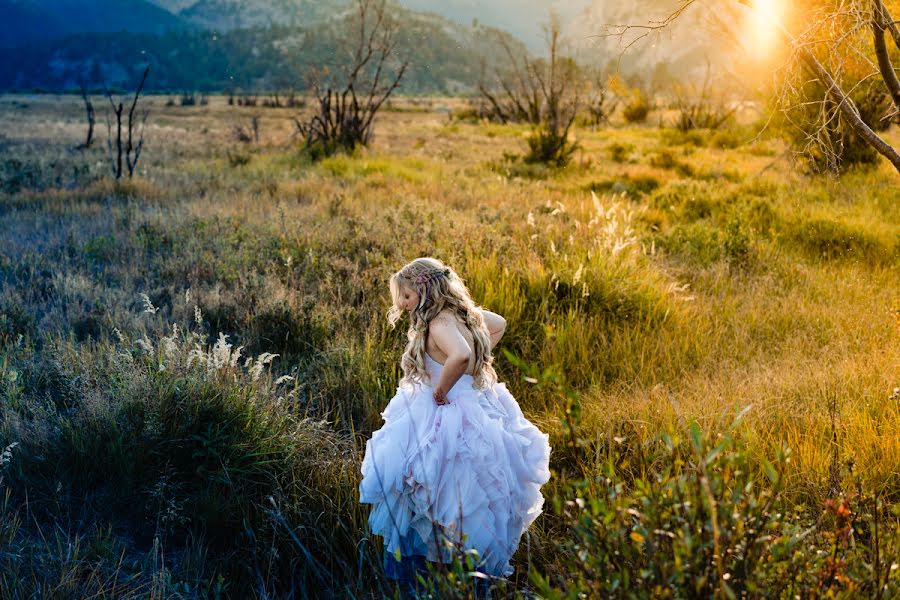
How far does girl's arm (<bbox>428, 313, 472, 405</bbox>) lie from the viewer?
8.15 feet

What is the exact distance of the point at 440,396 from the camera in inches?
99.1

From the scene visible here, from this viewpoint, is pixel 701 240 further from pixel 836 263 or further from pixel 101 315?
pixel 101 315

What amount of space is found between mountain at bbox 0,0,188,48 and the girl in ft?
532

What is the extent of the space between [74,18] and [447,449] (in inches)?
A: 8535

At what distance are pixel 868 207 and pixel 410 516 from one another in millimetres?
8010

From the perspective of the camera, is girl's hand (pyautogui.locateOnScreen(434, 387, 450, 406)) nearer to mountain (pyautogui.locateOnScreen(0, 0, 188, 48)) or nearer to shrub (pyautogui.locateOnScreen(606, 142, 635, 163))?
shrub (pyautogui.locateOnScreen(606, 142, 635, 163))

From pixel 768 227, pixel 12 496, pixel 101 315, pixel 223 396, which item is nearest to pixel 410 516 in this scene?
pixel 223 396

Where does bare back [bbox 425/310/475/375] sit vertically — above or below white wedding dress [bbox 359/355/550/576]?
above

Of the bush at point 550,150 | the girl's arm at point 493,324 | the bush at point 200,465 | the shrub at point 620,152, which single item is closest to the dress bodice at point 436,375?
the girl's arm at point 493,324

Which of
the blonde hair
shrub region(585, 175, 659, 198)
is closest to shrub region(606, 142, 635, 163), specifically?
shrub region(585, 175, 659, 198)

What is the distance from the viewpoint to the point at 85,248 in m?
6.58

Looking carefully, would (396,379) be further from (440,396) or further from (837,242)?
(837,242)

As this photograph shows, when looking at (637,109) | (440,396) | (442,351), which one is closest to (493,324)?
(442,351)

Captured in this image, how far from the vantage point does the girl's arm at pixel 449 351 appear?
8.15 feet
